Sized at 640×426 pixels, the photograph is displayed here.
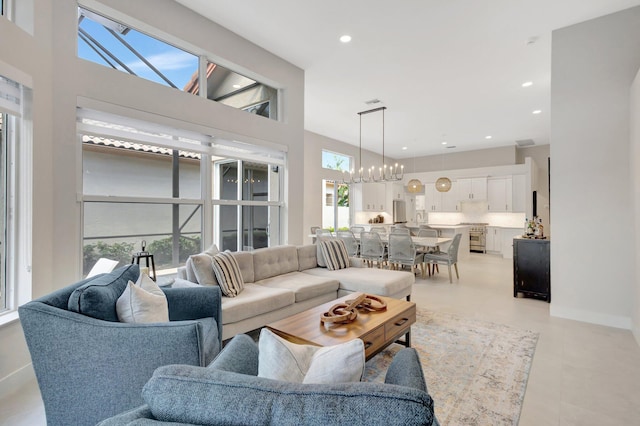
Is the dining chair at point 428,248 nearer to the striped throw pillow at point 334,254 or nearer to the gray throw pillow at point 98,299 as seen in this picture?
the striped throw pillow at point 334,254

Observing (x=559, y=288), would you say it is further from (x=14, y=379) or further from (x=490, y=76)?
(x=14, y=379)

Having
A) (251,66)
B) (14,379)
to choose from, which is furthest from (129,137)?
(14,379)

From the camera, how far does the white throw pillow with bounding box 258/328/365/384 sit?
86 cm

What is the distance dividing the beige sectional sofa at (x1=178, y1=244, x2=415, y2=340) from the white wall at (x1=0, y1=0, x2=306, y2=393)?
3.50 feet

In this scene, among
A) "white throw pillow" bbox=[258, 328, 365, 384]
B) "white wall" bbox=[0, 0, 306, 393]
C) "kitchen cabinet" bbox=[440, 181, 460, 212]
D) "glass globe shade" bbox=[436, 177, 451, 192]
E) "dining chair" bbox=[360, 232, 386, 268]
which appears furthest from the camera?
"kitchen cabinet" bbox=[440, 181, 460, 212]

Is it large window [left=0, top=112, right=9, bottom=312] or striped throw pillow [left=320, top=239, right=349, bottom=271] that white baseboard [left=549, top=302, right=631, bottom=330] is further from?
large window [left=0, top=112, right=9, bottom=312]

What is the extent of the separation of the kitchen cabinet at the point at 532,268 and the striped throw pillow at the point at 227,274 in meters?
4.03

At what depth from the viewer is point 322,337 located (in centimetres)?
210

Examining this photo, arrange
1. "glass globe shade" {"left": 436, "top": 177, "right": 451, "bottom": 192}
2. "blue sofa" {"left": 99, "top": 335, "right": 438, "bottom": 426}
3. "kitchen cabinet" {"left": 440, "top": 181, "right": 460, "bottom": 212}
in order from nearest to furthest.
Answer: "blue sofa" {"left": 99, "top": 335, "right": 438, "bottom": 426} → "glass globe shade" {"left": 436, "top": 177, "right": 451, "bottom": 192} → "kitchen cabinet" {"left": 440, "top": 181, "right": 460, "bottom": 212}

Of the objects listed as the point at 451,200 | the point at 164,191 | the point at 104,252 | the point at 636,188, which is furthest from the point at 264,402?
the point at 451,200

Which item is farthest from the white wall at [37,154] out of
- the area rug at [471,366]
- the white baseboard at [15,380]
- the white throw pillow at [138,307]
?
the area rug at [471,366]

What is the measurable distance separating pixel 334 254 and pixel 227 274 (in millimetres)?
1702

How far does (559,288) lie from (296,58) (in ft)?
15.5

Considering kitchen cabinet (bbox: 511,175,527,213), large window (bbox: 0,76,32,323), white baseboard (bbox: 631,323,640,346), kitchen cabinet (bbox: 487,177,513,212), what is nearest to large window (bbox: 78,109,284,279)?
large window (bbox: 0,76,32,323)
